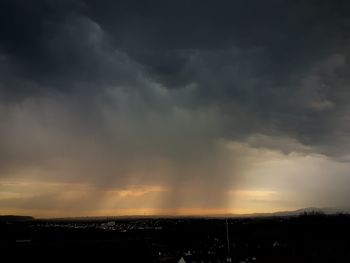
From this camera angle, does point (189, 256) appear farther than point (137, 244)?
Yes

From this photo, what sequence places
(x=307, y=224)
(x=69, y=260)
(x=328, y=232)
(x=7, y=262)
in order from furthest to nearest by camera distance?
(x=307, y=224), (x=328, y=232), (x=69, y=260), (x=7, y=262)

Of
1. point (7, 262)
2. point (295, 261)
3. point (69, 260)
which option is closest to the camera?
point (7, 262)

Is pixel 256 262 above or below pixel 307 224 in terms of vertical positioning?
below

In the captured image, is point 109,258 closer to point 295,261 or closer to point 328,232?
point 295,261

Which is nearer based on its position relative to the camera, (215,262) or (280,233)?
(215,262)

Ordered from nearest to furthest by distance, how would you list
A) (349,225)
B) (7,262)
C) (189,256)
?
(7,262) → (189,256) → (349,225)

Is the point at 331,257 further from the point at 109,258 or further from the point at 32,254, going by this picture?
the point at 32,254

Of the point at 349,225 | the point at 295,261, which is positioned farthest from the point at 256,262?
the point at 349,225

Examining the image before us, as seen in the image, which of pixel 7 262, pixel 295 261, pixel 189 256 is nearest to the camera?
pixel 7 262

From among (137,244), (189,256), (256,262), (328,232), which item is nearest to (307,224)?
(328,232)
